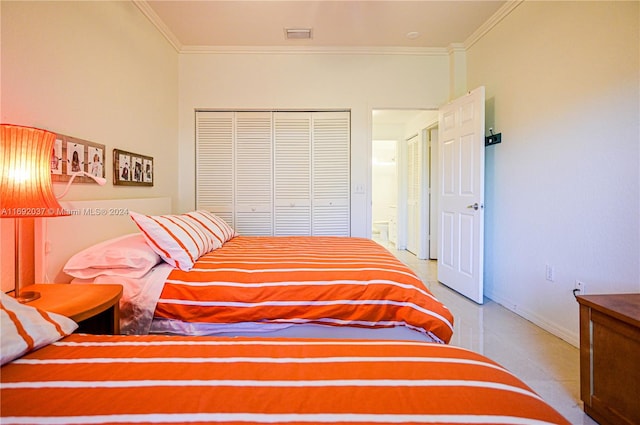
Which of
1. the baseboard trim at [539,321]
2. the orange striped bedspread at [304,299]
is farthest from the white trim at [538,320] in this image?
the orange striped bedspread at [304,299]

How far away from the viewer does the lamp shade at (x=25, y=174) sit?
1.12 meters

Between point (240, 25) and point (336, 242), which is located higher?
point (240, 25)

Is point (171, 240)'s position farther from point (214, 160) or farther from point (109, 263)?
point (214, 160)

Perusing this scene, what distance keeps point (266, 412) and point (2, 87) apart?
184cm

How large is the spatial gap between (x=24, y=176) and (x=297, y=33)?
2808 mm

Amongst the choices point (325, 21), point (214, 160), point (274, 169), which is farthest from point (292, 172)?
point (325, 21)

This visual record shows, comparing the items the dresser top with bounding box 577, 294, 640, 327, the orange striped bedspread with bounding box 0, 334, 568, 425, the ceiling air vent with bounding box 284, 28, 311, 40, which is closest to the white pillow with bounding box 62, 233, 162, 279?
the orange striped bedspread with bounding box 0, 334, 568, 425

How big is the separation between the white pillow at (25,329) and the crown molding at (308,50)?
3.33 m

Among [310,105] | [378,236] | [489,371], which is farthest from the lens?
[378,236]

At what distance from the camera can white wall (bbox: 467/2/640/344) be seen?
6.05ft

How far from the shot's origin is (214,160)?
3631mm

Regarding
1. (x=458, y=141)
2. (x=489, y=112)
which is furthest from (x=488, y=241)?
(x=489, y=112)

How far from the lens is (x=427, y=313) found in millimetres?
1497

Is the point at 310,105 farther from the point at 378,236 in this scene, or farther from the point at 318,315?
the point at 378,236
